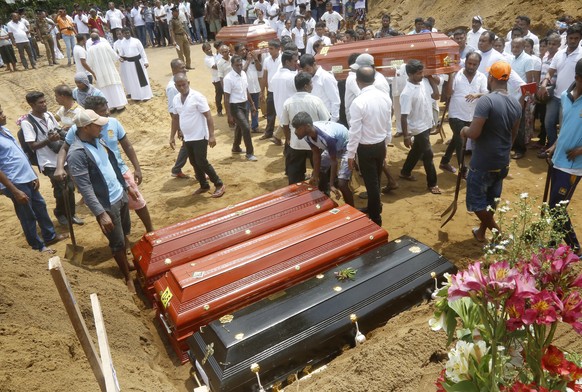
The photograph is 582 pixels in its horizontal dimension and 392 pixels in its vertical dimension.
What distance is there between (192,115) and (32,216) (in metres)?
2.15

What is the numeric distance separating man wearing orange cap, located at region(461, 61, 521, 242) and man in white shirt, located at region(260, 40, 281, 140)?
436 cm

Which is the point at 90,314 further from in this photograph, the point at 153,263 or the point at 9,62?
the point at 9,62

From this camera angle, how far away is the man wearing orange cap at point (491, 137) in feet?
12.3

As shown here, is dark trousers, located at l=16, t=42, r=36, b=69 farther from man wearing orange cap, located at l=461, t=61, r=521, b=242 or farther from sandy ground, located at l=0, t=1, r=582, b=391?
man wearing orange cap, located at l=461, t=61, r=521, b=242

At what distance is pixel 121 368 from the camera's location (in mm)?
2840

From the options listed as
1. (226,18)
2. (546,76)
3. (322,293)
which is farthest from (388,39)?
(226,18)

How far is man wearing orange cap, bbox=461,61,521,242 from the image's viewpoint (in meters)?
3.75

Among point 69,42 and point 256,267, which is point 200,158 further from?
point 69,42

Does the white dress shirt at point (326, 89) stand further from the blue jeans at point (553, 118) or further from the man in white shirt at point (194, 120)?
the blue jeans at point (553, 118)

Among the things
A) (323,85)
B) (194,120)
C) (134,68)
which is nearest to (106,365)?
(194,120)

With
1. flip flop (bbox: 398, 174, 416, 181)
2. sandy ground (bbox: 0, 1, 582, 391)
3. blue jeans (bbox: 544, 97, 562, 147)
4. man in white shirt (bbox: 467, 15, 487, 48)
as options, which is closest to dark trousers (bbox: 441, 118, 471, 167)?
sandy ground (bbox: 0, 1, 582, 391)

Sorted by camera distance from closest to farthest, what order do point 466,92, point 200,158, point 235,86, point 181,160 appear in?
point 466,92 < point 200,158 < point 181,160 < point 235,86

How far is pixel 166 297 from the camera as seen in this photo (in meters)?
3.43

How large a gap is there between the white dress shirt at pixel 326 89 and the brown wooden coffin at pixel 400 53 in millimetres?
1007
